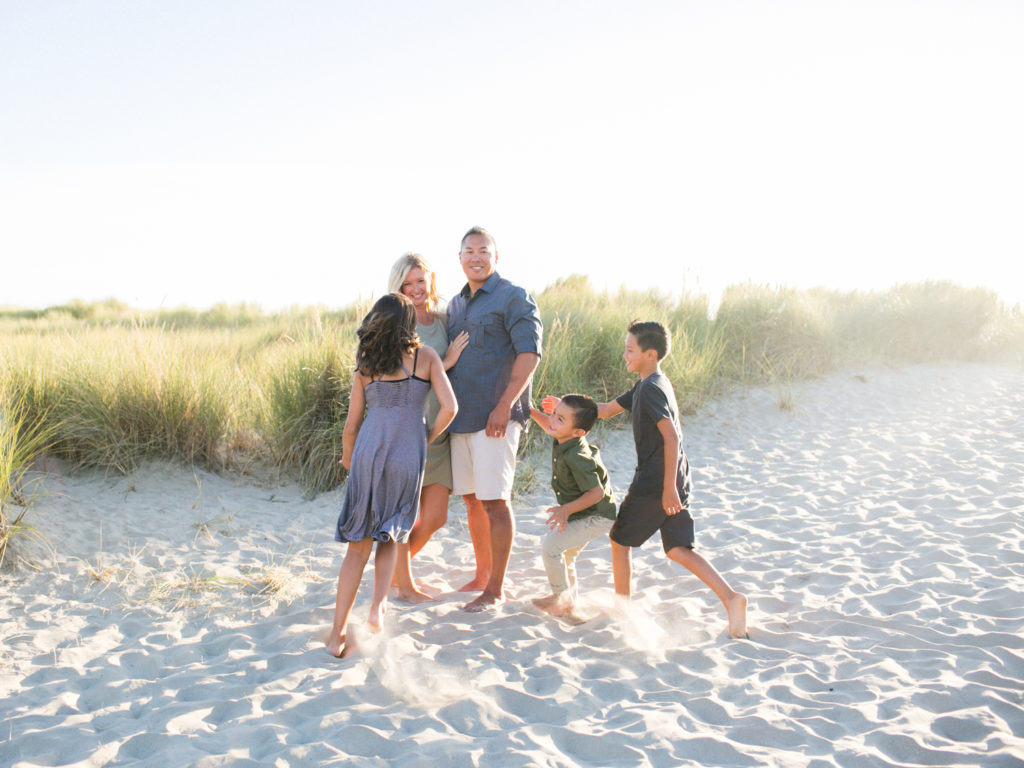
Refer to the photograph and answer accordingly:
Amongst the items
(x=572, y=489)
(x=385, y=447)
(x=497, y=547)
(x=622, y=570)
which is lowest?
(x=622, y=570)

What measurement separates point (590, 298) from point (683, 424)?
365 cm

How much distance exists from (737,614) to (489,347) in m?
1.90

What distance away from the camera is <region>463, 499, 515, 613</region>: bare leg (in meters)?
4.26

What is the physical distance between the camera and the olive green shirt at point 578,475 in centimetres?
402

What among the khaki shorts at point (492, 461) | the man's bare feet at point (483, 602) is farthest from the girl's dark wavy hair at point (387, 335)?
the man's bare feet at point (483, 602)

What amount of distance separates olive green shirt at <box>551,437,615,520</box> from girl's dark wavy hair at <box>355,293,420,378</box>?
38.9 inches

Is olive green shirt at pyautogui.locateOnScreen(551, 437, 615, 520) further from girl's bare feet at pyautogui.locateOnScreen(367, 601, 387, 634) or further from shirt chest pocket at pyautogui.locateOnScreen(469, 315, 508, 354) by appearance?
girl's bare feet at pyautogui.locateOnScreen(367, 601, 387, 634)

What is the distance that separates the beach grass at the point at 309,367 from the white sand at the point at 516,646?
0.40m

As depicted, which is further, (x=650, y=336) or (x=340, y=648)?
(x=650, y=336)

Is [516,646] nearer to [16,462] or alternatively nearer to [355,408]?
[355,408]

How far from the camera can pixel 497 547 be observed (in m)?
4.31

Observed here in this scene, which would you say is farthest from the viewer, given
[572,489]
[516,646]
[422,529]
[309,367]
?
[309,367]

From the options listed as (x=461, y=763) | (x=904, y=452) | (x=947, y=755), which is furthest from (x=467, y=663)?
(x=904, y=452)

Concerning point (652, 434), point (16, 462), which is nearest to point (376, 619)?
point (652, 434)
